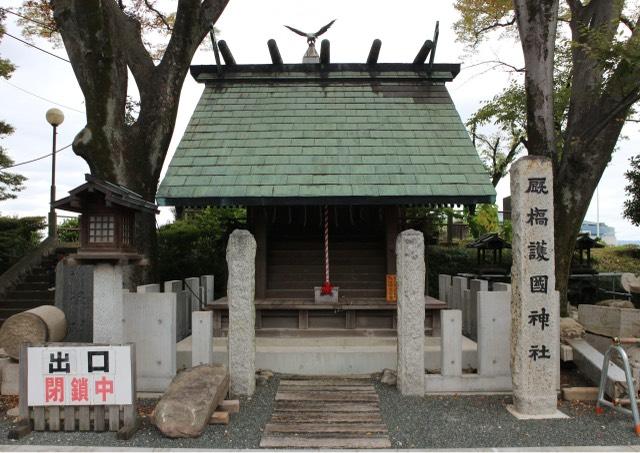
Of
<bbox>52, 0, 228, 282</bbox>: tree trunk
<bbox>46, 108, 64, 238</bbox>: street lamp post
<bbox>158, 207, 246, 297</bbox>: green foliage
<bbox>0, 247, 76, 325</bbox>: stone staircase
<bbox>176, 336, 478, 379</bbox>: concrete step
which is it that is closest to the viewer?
<bbox>176, 336, 478, 379</bbox>: concrete step

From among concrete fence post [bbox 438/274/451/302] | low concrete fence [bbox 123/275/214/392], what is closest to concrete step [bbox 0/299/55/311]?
low concrete fence [bbox 123/275/214/392]

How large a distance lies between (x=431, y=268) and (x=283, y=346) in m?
8.29

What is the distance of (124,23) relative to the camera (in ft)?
37.4

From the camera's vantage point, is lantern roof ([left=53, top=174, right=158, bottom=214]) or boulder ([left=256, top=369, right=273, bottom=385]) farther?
boulder ([left=256, top=369, right=273, bottom=385])

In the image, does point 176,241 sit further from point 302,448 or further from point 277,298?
point 302,448

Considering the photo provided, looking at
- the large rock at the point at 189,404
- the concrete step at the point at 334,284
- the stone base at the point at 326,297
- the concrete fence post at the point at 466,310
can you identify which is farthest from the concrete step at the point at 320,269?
the large rock at the point at 189,404

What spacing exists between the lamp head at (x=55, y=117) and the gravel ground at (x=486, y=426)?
1512 centimetres

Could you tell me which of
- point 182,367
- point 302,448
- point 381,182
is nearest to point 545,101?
point 381,182

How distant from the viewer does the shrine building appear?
852 cm

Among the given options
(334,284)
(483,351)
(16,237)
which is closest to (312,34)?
(334,284)

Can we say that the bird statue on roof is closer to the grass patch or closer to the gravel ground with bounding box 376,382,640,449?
the gravel ground with bounding box 376,382,640,449

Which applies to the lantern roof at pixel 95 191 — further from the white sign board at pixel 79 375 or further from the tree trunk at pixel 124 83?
the tree trunk at pixel 124 83

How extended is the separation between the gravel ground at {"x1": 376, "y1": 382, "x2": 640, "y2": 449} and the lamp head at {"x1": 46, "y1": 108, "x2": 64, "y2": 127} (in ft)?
49.6

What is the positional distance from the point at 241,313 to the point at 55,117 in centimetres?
1309
